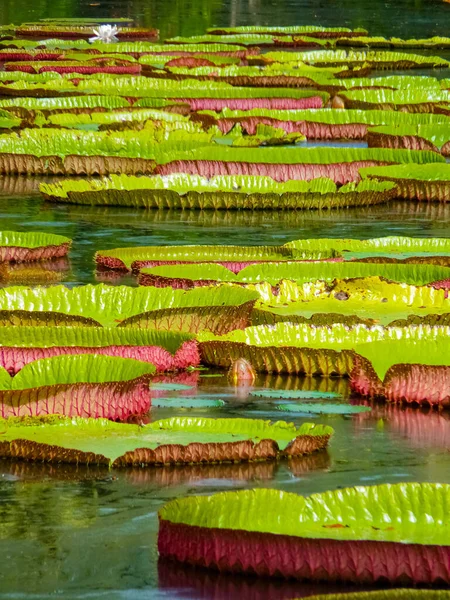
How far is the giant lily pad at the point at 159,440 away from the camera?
14.9ft

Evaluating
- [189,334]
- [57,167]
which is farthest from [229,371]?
[57,167]

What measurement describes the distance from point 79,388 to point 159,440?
0.42 metres

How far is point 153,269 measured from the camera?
24.4ft

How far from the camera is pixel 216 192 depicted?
11.0 m

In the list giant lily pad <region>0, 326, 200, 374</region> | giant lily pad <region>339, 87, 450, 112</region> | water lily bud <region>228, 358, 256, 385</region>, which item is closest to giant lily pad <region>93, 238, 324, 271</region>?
giant lily pad <region>0, 326, 200, 374</region>

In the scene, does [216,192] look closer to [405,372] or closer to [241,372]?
[241,372]

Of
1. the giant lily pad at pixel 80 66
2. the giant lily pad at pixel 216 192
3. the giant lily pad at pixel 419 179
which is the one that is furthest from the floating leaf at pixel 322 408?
the giant lily pad at pixel 80 66

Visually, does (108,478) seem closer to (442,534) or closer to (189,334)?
(442,534)

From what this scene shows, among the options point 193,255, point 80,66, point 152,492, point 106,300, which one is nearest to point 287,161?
point 193,255

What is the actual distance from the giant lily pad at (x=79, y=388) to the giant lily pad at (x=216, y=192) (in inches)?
226

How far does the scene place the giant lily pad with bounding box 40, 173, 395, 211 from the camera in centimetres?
1099

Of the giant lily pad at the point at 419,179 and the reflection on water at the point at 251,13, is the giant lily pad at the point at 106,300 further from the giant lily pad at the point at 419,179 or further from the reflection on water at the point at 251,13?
the reflection on water at the point at 251,13

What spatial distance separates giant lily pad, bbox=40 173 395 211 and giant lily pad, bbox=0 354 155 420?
5.73 m

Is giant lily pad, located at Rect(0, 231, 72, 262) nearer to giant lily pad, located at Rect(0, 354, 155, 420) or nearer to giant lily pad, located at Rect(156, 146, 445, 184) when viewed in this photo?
giant lily pad, located at Rect(156, 146, 445, 184)
